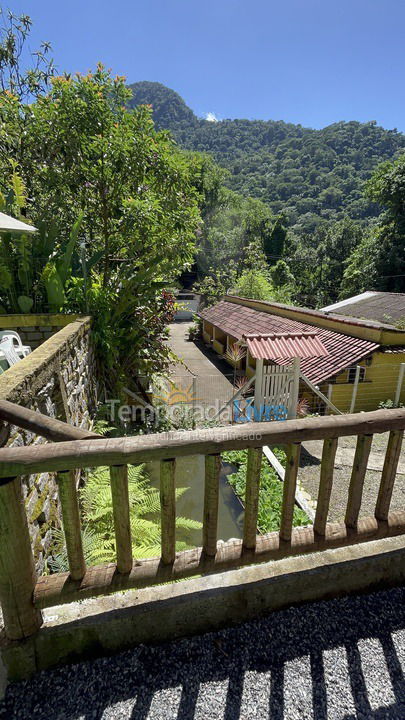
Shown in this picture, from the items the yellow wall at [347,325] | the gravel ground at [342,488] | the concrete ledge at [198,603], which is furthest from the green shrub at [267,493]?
the yellow wall at [347,325]

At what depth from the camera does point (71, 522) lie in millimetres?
1400

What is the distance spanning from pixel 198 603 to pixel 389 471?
1.17 m

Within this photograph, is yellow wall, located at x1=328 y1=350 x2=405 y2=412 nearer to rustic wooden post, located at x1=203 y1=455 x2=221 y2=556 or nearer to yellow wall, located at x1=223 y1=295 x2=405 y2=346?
yellow wall, located at x1=223 y1=295 x2=405 y2=346

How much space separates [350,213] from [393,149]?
50471 mm

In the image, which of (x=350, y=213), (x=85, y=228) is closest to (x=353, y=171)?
(x=350, y=213)

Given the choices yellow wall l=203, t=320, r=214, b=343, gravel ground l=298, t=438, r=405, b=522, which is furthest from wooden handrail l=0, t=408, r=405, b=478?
yellow wall l=203, t=320, r=214, b=343

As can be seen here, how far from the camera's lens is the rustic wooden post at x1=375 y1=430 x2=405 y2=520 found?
1734mm

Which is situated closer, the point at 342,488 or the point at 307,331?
the point at 342,488

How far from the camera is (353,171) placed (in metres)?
103

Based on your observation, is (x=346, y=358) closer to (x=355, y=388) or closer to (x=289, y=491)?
(x=355, y=388)

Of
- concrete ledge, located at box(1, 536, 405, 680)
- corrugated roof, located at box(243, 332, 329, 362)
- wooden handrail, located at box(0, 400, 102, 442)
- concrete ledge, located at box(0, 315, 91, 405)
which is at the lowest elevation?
corrugated roof, located at box(243, 332, 329, 362)

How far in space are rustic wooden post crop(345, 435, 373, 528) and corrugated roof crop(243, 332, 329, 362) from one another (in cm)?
576

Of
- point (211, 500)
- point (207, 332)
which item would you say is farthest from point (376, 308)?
point (211, 500)

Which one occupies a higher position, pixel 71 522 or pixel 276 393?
pixel 71 522
